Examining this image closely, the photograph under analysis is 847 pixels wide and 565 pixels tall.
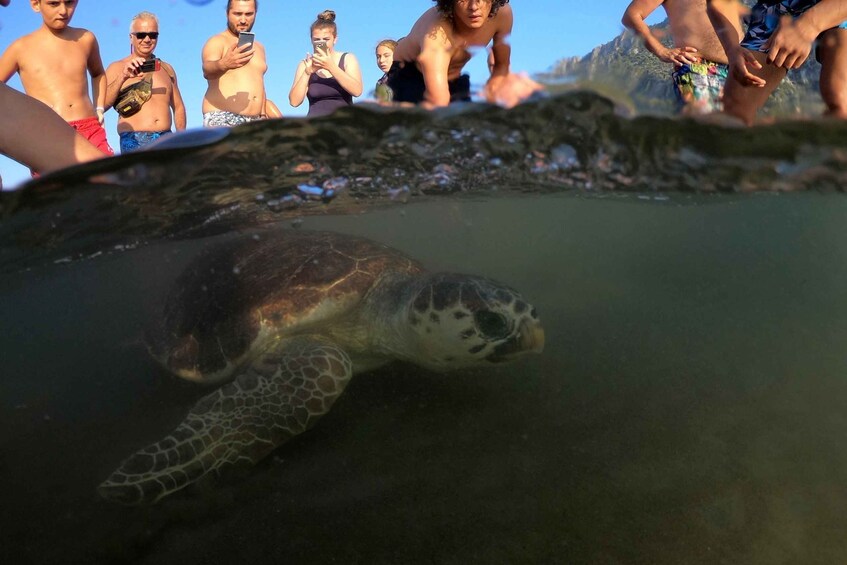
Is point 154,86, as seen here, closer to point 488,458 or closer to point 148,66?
point 148,66

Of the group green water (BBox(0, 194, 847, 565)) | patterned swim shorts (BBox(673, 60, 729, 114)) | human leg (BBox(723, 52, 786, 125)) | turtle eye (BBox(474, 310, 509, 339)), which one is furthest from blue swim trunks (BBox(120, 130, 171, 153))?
human leg (BBox(723, 52, 786, 125))

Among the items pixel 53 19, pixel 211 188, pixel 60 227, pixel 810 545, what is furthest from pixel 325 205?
pixel 810 545

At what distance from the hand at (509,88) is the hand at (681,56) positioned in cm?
103

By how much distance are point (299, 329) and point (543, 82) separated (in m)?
2.64

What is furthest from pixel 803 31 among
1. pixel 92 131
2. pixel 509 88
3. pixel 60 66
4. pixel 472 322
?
pixel 60 66

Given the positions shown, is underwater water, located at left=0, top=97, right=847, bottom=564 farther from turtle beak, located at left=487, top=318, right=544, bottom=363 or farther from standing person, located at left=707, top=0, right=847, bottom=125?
standing person, located at left=707, top=0, right=847, bottom=125

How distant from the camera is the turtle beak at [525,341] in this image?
3.96 metres

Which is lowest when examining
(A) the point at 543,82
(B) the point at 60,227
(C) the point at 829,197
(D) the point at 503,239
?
(D) the point at 503,239

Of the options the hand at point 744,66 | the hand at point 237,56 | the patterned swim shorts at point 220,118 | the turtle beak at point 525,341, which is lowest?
the turtle beak at point 525,341

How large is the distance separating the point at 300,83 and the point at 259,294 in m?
2.07

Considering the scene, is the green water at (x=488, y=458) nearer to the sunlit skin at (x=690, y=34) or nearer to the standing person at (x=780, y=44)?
the standing person at (x=780, y=44)

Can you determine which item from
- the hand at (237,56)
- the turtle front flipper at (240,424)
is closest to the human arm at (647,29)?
the hand at (237,56)

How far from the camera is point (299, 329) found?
4.51m

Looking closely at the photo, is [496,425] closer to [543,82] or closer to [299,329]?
[299,329]
